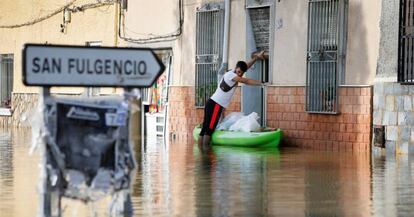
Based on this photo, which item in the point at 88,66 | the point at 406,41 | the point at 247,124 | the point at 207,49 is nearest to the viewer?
the point at 88,66

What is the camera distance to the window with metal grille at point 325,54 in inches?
808

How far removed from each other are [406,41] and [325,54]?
277cm

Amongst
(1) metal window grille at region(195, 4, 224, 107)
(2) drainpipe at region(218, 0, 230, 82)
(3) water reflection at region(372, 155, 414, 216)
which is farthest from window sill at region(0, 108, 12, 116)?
(3) water reflection at region(372, 155, 414, 216)

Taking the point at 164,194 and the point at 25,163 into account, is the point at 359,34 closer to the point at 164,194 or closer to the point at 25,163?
the point at 25,163

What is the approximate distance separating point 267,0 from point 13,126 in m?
13.9

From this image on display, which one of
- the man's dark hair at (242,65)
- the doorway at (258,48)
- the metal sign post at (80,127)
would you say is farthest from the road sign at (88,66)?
the doorway at (258,48)

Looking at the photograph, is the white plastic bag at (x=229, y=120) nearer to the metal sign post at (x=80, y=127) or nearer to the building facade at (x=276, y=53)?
the building facade at (x=276, y=53)

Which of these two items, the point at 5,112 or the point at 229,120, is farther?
the point at 5,112

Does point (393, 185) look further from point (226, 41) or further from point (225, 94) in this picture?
point (226, 41)

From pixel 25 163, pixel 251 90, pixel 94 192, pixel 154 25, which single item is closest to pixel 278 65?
pixel 251 90

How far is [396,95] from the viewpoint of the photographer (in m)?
19.1

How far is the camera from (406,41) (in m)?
18.4

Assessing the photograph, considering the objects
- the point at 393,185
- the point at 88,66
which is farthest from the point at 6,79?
the point at 88,66

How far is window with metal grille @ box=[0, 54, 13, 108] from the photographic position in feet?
116
